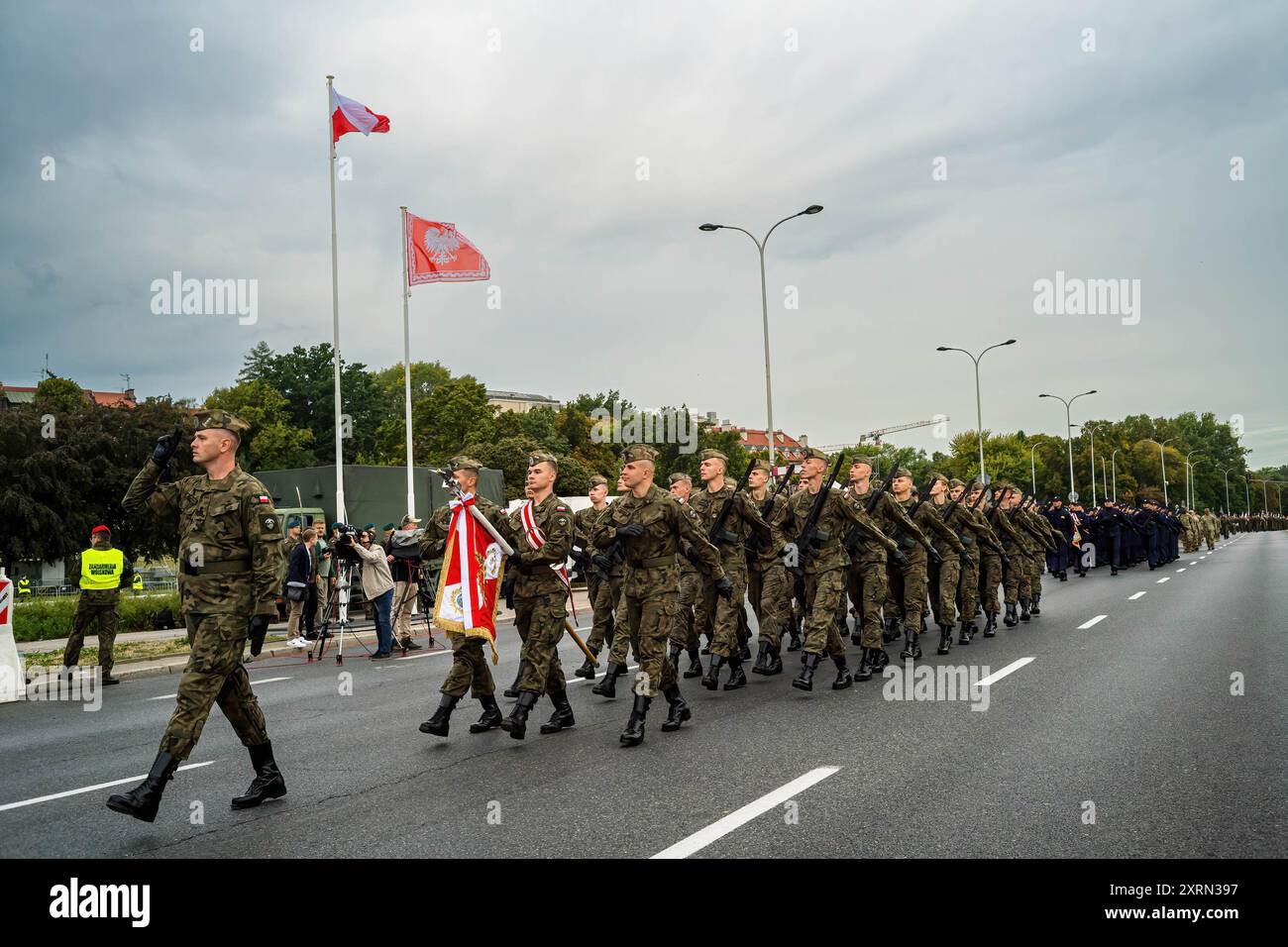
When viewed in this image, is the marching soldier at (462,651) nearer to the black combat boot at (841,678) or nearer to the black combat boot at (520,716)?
the black combat boot at (520,716)

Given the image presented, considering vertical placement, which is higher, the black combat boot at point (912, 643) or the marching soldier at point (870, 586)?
the marching soldier at point (870, 586)

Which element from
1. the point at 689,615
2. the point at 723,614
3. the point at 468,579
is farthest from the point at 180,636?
the point at 468,579

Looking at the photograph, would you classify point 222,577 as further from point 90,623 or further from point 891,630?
point 891,630

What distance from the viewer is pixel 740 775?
5.86 metres

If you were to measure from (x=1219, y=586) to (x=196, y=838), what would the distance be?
2134cm

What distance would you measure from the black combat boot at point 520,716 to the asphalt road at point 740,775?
144 mm

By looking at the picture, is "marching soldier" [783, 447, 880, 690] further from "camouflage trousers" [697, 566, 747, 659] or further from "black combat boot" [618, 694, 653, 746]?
"black combat boot" [618, 694, 653, 746]

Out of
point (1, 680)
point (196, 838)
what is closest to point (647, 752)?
point (196, 838)

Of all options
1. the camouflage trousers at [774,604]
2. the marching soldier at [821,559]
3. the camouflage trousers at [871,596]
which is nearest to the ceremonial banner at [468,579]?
the marching soldier at [821,559]

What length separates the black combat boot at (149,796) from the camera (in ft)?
16.0

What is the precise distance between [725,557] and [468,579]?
3546 millimetres

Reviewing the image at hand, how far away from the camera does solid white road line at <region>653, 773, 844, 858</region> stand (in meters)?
4.46

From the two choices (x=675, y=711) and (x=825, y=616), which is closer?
(x=675, y=711)

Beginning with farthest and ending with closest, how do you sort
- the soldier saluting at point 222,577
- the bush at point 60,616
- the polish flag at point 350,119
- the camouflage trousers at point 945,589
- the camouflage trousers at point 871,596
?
the polish flag at point 350,119
the bush at point 60,616
the camouflage trousers at point 945,589
the camouflage trousers at point 871,596
the soldier saluting at point 222,577
